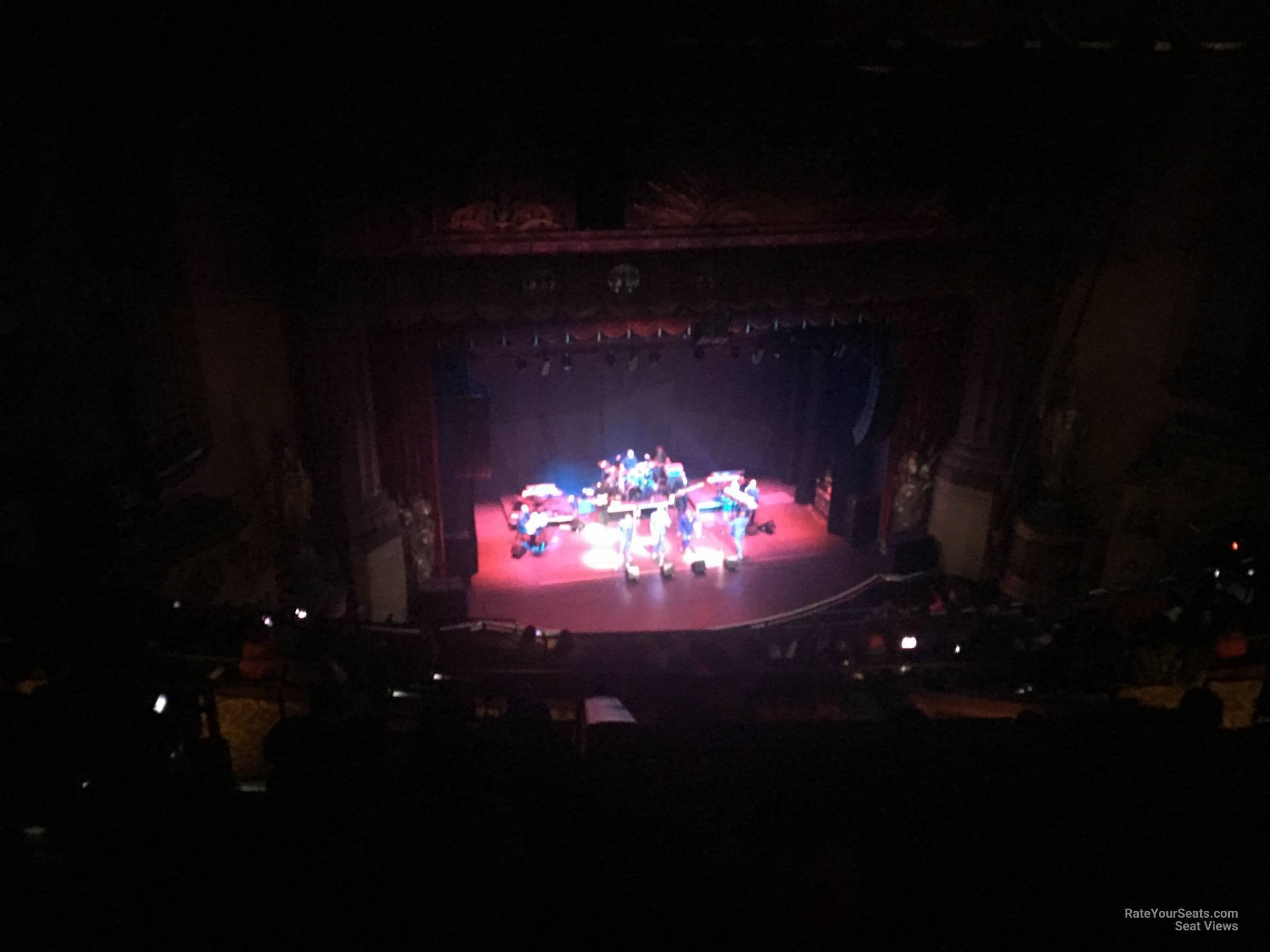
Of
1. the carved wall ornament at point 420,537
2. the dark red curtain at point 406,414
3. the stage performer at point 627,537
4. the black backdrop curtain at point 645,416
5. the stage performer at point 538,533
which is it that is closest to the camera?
the dark red curtain at point 406,414

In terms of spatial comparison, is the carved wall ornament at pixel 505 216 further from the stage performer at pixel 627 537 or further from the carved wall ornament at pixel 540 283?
the stage performer at pixel 627 537

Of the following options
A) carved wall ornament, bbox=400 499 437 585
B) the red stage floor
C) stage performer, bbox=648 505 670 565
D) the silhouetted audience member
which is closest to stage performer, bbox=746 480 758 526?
the red stage floor

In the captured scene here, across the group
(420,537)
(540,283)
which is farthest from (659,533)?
(540,283)

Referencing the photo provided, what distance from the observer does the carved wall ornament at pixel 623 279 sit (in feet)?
26.3

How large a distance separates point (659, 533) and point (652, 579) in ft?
2.00

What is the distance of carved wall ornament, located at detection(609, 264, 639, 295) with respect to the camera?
8031mm

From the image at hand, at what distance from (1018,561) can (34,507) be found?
29.2 ft

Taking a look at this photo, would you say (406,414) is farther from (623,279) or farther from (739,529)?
(739,529)

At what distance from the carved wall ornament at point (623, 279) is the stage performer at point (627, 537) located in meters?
3.12

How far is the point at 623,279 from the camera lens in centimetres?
808

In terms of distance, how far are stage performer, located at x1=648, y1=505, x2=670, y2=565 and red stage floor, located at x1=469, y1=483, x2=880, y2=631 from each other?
0.16m

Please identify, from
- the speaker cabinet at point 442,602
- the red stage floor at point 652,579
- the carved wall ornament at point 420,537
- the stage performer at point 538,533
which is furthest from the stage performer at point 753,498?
the carved wall ornament at point 420,537

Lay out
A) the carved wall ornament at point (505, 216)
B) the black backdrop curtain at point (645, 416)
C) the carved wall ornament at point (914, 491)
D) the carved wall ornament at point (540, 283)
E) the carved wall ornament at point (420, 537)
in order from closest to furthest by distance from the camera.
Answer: the carved wall ornament at point (505, 216), the carved wall ornament at point (540, 283), the carved wall ornament at point (420, 537), the carved wall ornament at point (914, 491), the black backdrop curtain at point (645, 416)

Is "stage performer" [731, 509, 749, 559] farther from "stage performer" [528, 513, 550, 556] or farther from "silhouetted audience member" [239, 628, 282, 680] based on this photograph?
"silhouetted audience member" [239, 628, 282, 680]
